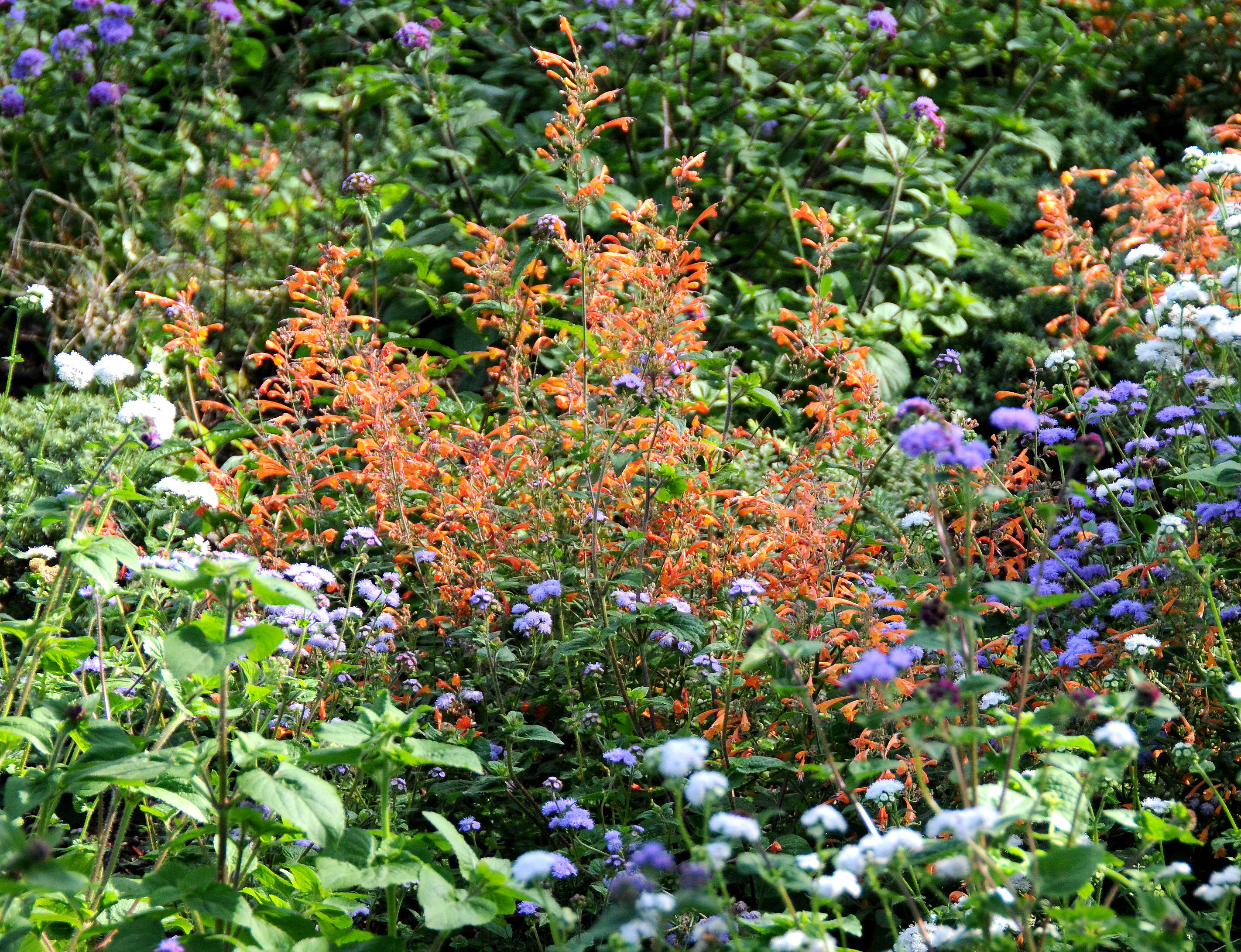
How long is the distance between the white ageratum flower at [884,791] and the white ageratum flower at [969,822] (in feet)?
2.47

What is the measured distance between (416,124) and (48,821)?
17.1ft

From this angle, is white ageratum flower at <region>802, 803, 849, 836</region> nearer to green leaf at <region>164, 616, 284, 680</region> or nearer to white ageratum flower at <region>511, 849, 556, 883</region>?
white ageratum flower at <region>511, 849, 556, 883</region>

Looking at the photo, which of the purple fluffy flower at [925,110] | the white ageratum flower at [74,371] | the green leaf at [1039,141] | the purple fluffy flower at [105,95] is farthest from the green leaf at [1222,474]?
the purple fluffy flower at [105,95]

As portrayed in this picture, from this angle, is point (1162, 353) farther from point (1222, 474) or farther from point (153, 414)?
point (153, 414)

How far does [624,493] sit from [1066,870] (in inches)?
68.2

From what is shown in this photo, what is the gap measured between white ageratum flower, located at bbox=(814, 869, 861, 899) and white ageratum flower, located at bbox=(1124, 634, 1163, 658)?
1100 millimetres

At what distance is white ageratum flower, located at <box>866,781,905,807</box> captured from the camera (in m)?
2.15

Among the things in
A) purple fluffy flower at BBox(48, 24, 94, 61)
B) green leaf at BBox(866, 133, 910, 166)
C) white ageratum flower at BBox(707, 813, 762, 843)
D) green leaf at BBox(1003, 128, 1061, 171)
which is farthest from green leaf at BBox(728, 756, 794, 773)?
purple fluffy flower at BBox(48, 24, 94, 61)

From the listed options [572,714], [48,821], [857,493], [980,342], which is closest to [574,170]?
[857,493]

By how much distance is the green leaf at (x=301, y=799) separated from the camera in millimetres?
1639

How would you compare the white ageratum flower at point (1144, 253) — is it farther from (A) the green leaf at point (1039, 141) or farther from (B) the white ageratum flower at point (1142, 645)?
(A) the green leaf at point (1039, 141)

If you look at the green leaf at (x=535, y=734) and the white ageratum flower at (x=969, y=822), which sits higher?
the white ageratum flower at (x=969, y=822)

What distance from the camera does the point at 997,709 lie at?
2.08 metres

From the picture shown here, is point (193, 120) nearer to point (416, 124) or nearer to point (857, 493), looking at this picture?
point (416, 124)
